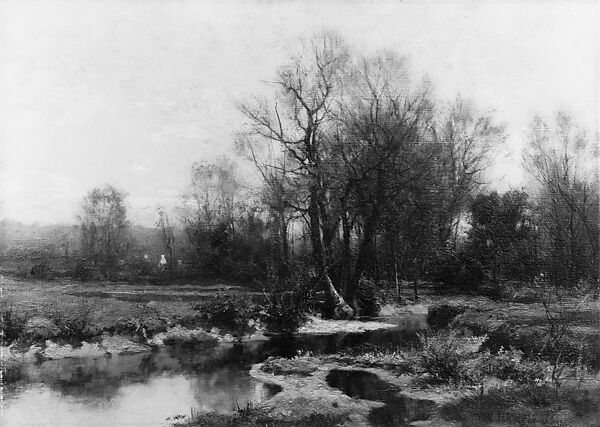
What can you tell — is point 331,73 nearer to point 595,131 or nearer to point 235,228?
point 235,228

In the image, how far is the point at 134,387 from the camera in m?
6.86

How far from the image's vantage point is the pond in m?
6.17

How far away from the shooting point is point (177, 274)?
8359mm

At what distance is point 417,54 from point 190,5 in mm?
3427

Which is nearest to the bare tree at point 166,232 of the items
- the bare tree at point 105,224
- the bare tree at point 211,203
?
the bare tree at point 211,203

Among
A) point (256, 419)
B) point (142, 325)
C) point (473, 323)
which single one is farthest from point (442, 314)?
point (142, 325)

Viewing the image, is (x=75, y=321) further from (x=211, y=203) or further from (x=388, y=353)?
(x=388, y=353)

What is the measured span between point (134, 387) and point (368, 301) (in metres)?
5.04

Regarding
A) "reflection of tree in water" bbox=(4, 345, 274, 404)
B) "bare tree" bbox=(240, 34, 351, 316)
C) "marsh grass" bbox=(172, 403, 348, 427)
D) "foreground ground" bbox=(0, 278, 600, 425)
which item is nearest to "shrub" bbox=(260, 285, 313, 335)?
"foreground ground" bbox=(0, 278, 600, 425)

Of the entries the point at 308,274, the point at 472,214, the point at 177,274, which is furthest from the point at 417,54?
the point at 177,274

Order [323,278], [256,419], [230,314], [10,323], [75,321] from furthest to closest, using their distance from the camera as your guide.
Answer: [323,278] < [230,314] < [75,321] < [10,323] < [256,419]

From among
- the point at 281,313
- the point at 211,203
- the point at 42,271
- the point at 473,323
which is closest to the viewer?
the point at 42,271

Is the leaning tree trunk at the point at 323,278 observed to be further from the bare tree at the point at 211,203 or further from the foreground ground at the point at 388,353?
the bare tree at the point at 211,203

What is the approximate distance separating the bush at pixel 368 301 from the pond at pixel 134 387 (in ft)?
5.58
